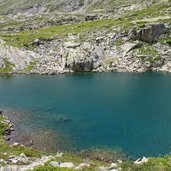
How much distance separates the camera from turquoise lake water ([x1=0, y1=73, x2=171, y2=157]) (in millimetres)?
56656

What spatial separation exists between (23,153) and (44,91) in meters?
58.4

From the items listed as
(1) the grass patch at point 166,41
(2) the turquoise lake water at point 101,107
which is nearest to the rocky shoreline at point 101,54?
(1) the grass patch at point 166,41

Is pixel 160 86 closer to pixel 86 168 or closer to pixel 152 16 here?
pixel 86 168

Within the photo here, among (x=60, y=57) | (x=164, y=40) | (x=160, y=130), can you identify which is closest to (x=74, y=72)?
(x=60, y=57)

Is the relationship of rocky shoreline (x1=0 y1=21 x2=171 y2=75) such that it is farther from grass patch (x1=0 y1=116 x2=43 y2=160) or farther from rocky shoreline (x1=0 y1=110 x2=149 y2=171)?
rocky shoreline (x1=0 y1=110 x2=149 y2=171)

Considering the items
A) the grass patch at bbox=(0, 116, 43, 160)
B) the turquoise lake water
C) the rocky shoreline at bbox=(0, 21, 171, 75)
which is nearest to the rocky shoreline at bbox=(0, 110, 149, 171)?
the grass patch at bbox=(0, 116, 43, 160)

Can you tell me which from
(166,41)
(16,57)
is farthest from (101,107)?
(166,41)

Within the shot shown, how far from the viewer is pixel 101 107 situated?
79.8 m

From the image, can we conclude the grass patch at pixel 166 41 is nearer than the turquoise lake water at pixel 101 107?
No

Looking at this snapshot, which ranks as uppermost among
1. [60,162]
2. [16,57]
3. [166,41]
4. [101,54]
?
[166,41]

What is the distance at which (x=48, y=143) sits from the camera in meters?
55.7

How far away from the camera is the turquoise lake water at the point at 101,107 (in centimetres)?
5666

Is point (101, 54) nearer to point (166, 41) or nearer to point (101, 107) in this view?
point (166, 41)

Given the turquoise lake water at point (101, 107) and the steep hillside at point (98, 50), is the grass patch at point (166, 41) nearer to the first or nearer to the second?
the steep hillside at point (98, 50)
